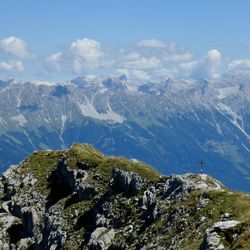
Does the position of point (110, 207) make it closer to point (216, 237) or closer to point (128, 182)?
point (128, 182)

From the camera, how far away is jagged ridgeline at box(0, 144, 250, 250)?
45219 millimetres

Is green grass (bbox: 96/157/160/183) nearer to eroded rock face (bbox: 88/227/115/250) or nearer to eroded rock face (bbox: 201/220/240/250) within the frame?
eroded rock face (bbox: 88/227/115/250)

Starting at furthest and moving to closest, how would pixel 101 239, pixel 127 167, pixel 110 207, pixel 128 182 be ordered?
pixel 127 167, pixel 128 182, pixel 110 207, pixel 101 239

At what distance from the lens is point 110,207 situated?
2425 inches

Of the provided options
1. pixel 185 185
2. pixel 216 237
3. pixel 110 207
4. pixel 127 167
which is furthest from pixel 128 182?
pixel 216 237

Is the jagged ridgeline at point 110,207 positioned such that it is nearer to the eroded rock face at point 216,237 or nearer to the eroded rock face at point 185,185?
the eroded rock face at point 216,237

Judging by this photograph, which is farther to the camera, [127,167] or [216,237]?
[127,167]

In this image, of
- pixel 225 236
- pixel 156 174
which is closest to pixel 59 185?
pixel 156 174

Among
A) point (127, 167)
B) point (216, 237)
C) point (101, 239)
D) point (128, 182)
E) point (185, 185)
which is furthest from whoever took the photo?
point (127, 167)

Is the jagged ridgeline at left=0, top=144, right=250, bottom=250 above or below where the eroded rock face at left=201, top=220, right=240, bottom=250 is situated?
above

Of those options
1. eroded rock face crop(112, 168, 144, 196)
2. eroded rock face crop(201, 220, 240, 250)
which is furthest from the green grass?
eroded rock face crop(201, 220, 240, 250)

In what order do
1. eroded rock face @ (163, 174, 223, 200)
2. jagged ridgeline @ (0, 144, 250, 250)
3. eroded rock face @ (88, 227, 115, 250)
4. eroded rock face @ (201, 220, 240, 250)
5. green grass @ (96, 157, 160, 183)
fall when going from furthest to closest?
green grass @ (96, 157, 160, 183) < eroded rock face @ (163, 174, 223, 200) < eroded rock face @ (88, 227, 115, 250) < jagged ridgeline @ (0, 144, 250, 250) < eroded rock face @ (201, 220, 240, 250)

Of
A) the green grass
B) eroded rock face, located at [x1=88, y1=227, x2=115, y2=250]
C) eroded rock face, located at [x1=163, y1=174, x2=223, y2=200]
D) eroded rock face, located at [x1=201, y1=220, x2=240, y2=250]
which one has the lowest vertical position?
eroded rock face, located at [x1=201, y1=220, x2=240, y2=250]

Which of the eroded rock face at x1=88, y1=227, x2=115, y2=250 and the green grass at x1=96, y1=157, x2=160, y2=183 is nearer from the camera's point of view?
the eroded rock face at x1=88, y1=227, x2=115, y2=250
